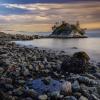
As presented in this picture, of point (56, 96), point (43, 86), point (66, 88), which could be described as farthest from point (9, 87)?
point (66, 88)

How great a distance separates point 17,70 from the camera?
74.5 ft

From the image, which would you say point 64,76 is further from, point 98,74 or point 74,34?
point 74,34

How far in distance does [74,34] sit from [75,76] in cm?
10869

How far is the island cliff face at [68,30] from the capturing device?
128762 millimetres

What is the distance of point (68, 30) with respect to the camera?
13350 centimetres

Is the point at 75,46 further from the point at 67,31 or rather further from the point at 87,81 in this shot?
the point at 67,31

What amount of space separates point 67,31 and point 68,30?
3.03ft

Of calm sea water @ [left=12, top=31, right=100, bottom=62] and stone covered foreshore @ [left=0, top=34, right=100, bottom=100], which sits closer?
stone covered foreshore @ [left=0, top=34, right=100, bottom=100]

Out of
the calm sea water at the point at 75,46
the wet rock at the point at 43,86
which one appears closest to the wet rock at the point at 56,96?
the wet rock at the point at 43,86

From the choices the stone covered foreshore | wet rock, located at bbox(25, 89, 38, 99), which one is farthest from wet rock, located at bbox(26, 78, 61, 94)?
wet rock, located at bbox(25, 89, 38, 99)

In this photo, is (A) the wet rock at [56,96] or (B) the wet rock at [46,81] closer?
(A) the wet rock at [56,96]

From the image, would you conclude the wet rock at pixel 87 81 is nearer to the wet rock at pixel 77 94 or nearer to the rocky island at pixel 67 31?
the wet rock at pixel 77 94

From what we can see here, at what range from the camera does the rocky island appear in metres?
128

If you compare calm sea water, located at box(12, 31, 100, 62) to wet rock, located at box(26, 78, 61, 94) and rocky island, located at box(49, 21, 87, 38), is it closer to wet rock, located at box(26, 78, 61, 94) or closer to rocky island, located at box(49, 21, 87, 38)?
wet rock, located at box(26, 78, 61, 94)
